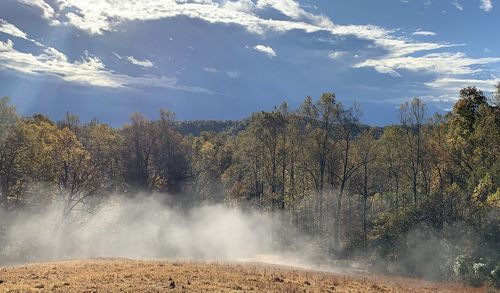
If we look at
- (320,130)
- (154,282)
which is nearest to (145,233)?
(320,130)

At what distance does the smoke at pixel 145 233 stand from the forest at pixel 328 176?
1038mm

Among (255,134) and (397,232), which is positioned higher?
(255,134)

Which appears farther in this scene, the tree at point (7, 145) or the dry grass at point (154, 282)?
the tree at point (7, 145)

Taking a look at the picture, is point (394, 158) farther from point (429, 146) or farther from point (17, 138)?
point (17, 138)

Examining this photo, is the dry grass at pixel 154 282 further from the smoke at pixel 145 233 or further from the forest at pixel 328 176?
the smoke at pixel 145 233

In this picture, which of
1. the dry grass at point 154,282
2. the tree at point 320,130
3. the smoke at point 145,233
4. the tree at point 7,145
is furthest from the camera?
the tree at point 320,130

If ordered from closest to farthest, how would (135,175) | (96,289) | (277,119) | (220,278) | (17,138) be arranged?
(96,289), (220,278), (17,138), (277,119), (135,175)

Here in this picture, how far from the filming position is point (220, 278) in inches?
808

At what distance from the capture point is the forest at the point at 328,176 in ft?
112

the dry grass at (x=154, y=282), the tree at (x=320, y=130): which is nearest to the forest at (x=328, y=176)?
the tree at (x=320, y=130)

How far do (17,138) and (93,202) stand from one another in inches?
365

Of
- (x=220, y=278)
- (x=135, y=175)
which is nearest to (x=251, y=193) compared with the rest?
(x=135, y=175)

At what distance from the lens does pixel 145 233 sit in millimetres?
47281

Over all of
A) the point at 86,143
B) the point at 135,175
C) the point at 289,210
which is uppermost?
the point at 86,143
